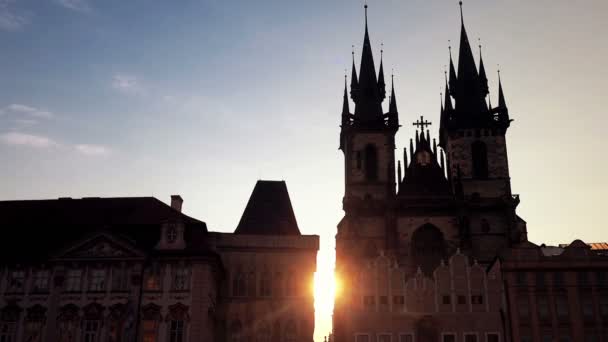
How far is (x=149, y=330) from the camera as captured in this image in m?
40.8

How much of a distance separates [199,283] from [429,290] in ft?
59.4

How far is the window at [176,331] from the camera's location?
4034cm

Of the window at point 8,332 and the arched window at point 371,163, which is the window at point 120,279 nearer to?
the window at point 8,332

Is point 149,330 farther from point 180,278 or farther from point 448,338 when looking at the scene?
point 448,338

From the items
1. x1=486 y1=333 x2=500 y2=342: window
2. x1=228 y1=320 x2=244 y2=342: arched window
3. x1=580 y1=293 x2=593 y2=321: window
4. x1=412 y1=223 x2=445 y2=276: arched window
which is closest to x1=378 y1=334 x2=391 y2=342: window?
x1=486 y1=333 x2=500 y2=342: window

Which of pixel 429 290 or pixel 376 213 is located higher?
pixel 376 213

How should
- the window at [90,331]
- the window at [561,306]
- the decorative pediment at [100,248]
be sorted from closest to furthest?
the window at [90,331]
the decorative pediment at [100,248]
the window at [561,306]

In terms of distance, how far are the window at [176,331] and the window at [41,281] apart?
9050 millimetres

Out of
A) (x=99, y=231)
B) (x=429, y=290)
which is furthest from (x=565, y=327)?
(x=99, y=231)

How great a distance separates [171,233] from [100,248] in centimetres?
475

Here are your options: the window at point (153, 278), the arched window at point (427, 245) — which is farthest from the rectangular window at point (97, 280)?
the arched window at point (427, 245)

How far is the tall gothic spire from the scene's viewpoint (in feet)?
228

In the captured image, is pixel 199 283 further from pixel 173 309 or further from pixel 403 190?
pixel 403 190

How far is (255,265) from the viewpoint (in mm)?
48094
